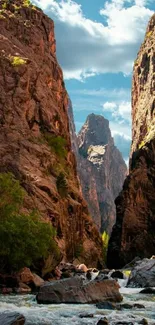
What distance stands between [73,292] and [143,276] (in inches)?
643

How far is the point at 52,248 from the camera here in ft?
143

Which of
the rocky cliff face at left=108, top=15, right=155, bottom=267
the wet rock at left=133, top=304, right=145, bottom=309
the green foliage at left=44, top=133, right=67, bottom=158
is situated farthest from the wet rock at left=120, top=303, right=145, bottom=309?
the rocky cliff face at left=108, top=15, right=155, bottom=267

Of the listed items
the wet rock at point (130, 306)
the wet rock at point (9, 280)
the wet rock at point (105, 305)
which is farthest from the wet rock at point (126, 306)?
the wet rock at point (9, 280)

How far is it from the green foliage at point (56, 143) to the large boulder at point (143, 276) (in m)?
34.9

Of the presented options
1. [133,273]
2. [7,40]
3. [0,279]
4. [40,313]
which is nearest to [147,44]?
[7,40]

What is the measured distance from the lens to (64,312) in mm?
25156

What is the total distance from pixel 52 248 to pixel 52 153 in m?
33.0

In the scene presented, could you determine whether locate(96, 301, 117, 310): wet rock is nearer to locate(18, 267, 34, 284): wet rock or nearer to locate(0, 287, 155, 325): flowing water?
locate(0, 287, 155, 325): flowing water

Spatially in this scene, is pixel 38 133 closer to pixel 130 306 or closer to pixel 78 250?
pixel 78 250

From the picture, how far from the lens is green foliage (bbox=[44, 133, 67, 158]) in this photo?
251ft

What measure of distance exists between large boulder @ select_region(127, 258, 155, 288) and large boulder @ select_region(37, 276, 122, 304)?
1303cm

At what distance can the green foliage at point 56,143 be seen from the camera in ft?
251

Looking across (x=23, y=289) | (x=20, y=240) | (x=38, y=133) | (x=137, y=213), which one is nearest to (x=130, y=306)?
(x=23, y=289)

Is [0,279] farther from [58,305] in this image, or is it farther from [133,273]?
[133,273]
